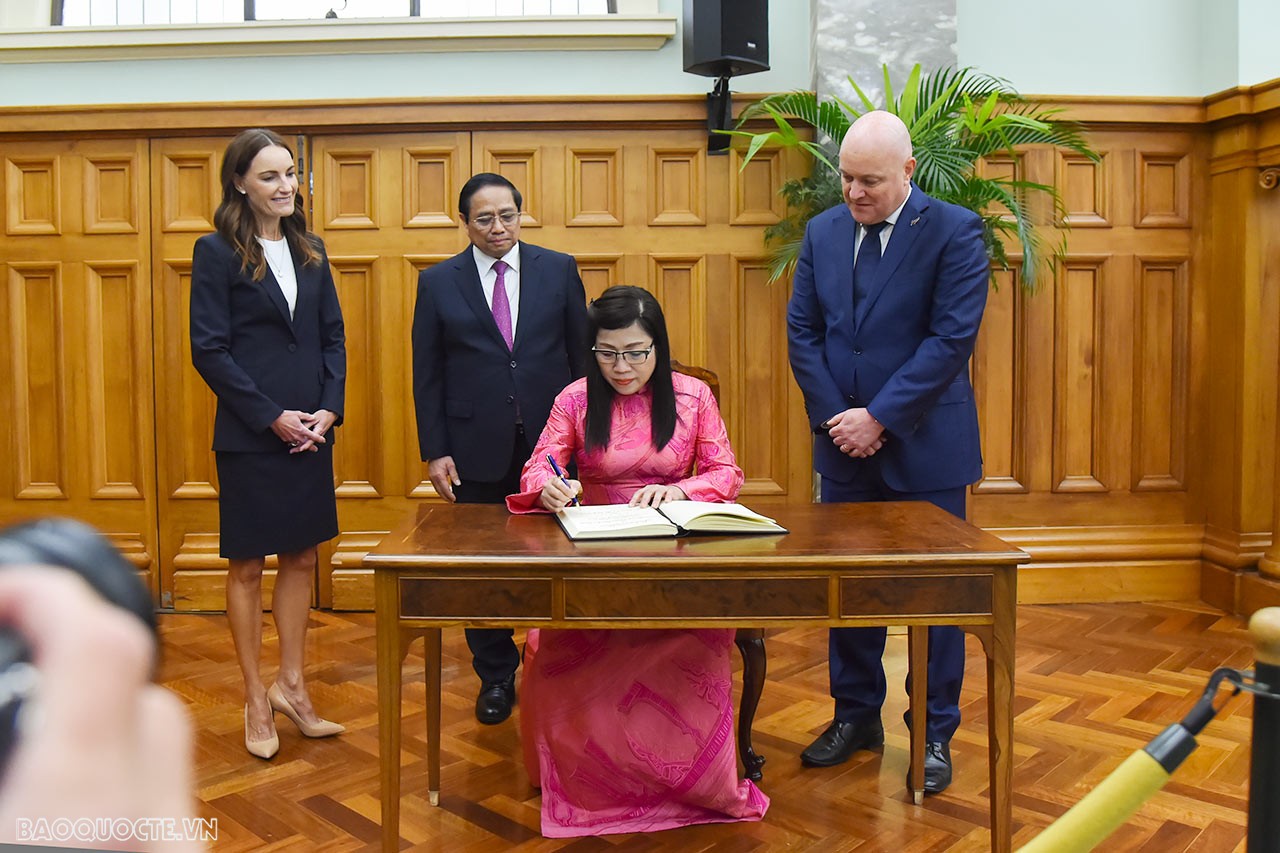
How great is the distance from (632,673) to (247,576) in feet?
4.06

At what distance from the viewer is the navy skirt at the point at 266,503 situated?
323 centimetres

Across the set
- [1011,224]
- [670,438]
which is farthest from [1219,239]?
[670,438]

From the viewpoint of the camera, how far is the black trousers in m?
3.59

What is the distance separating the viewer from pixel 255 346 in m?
3.27

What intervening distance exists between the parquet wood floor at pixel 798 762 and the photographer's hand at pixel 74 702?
95.4 inches

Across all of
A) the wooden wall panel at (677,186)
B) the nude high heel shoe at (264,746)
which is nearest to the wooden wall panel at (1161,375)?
the wooden wall panel at (677,186)

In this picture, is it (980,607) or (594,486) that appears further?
(594,486)

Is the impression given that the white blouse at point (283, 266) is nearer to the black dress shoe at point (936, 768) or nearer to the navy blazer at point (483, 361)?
the navy blazer at point (483, 361)

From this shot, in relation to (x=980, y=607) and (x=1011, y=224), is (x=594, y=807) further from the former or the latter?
(x=1011, y=224)

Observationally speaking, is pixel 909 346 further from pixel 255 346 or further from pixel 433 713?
pixel 255 346

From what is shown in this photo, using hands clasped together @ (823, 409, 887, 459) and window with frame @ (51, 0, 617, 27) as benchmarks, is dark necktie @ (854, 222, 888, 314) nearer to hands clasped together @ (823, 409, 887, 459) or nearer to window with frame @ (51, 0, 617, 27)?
hands clasped together @ (823, 409, 887, 459)

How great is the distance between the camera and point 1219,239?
198 inches

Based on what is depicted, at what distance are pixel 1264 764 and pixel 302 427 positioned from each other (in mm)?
2659

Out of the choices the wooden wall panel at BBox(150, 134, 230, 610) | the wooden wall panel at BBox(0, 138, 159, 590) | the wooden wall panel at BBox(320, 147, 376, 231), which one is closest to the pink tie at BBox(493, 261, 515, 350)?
the wooden wall panel at BBox(320, 147, 376, 231)
